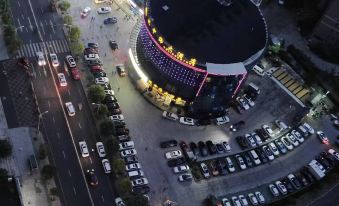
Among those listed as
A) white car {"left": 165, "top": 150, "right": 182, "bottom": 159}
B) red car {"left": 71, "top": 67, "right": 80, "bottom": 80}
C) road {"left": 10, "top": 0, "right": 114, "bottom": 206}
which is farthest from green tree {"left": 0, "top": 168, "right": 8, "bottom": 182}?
white car {"left": 165, "top": 150, "right": 182, "bottom": 159}

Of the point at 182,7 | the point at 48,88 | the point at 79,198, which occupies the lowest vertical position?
the point at 79,198

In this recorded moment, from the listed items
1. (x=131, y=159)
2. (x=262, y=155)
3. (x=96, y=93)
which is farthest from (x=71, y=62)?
(x=262, y=155)

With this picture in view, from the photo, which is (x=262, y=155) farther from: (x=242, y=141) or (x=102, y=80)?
(x=102, y=80)

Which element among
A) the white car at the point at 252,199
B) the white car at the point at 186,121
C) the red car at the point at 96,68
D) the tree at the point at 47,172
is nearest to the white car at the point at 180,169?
the white car at the point at 186,121

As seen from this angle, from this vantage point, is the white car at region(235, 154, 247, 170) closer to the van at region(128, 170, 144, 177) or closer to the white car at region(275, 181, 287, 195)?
the white car at region(275, 181, 287, 195)

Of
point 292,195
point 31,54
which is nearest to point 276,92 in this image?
point 292,195

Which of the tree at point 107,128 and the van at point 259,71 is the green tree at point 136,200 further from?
the van at point 259,71

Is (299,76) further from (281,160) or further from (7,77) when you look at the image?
(7,77)
